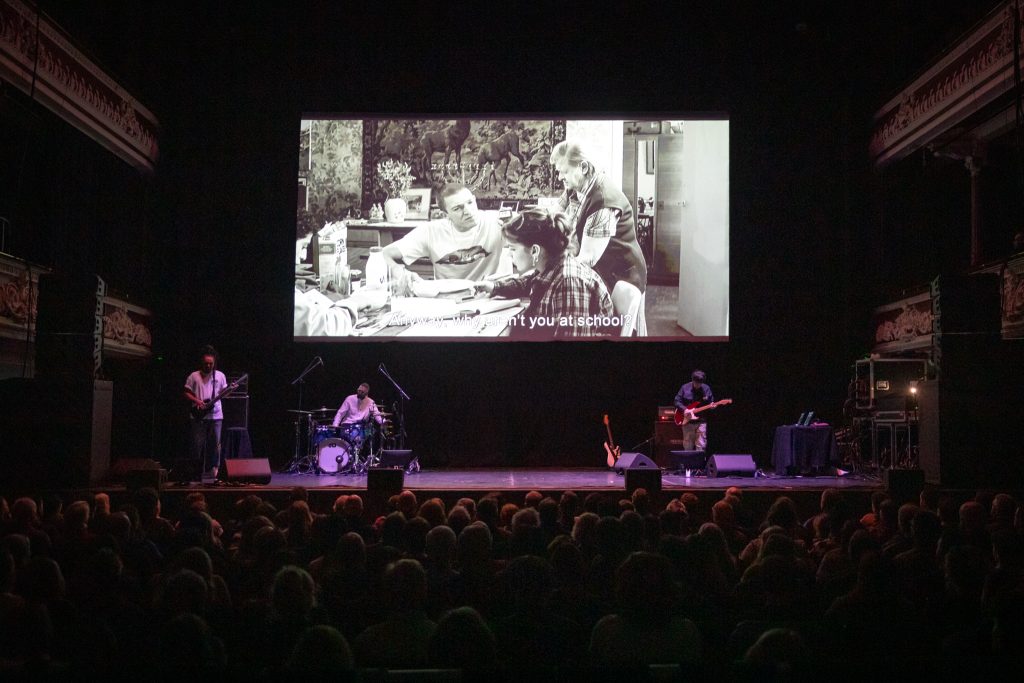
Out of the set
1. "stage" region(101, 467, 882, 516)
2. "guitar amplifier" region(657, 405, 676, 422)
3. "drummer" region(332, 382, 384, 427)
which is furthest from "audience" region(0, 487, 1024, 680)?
"guitar amplifier" region(657, 405, 676, 422)

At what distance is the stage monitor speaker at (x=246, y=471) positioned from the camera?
9188 millimetres

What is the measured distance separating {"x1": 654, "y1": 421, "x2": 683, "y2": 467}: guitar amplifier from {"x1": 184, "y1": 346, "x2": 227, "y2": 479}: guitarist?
5609 mm

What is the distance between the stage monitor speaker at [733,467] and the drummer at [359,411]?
13.9 feet

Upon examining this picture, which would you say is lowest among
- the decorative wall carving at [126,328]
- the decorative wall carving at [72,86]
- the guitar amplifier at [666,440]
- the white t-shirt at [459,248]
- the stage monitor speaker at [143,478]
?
the stage monitor speaker at [143,478]

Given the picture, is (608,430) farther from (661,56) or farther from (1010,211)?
(1010,211)

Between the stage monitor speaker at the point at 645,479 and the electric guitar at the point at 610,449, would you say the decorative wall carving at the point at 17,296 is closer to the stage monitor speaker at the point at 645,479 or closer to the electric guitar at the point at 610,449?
the stage monitor speaker at the point at 645,479

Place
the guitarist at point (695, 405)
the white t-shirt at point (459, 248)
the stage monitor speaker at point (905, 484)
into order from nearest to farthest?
the stage monitor speaker at point (905, 484)
the guitarist at point (695, 405)
the white t-shirt at point (459, 248)

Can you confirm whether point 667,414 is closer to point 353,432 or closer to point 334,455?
point 353,432

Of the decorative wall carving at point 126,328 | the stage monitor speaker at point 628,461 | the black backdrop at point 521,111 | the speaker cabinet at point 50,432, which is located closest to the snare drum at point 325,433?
the black backdrop at point 521,111

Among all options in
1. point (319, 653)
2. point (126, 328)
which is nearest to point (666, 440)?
point (126, 328)

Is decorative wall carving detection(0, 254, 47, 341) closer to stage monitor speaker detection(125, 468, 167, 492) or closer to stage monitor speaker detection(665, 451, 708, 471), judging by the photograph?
stage monitor speaker detection(125, 468, 167, 492)

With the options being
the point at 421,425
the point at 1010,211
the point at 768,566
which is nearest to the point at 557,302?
the point at 421,425

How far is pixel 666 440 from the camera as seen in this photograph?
460 inches

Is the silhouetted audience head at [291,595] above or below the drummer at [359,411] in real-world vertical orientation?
below
